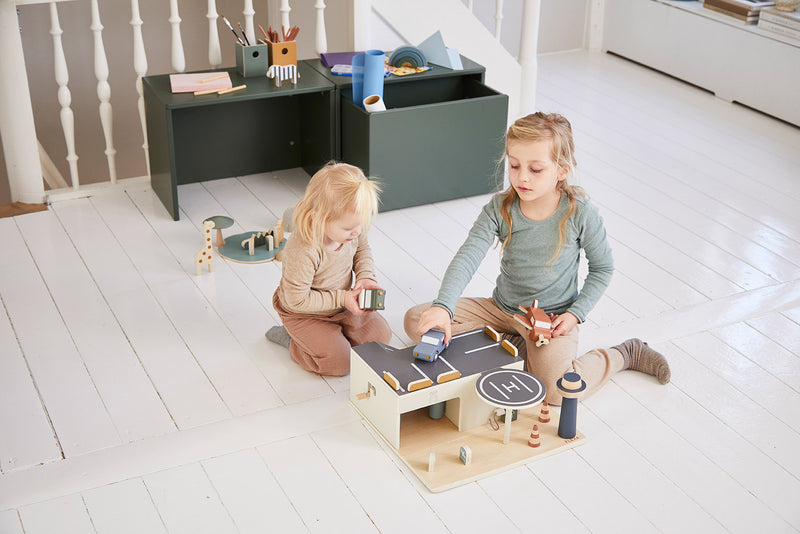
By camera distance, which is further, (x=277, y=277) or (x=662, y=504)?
(x=277, y=277)

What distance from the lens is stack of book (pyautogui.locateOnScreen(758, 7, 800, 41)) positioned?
13.0ft

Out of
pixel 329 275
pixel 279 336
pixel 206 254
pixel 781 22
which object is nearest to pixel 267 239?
pixel 206 254

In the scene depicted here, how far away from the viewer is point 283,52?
309cm

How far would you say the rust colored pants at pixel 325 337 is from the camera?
7.16ft

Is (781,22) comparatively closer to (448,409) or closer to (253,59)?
(253,59)

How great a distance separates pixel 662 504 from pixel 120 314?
1486 millimetres

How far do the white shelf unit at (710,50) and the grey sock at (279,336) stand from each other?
9.16ft

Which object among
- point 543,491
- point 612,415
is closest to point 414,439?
point 543,491

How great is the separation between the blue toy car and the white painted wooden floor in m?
0.23

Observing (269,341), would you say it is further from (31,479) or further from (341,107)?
(341,107)

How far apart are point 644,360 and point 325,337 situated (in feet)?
2.62

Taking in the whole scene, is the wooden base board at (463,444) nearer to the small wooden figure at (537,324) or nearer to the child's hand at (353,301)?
the small wooden figure at (537,324)

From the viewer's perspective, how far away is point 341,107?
10.3ft

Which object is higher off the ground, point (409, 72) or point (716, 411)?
point (409, 72)
